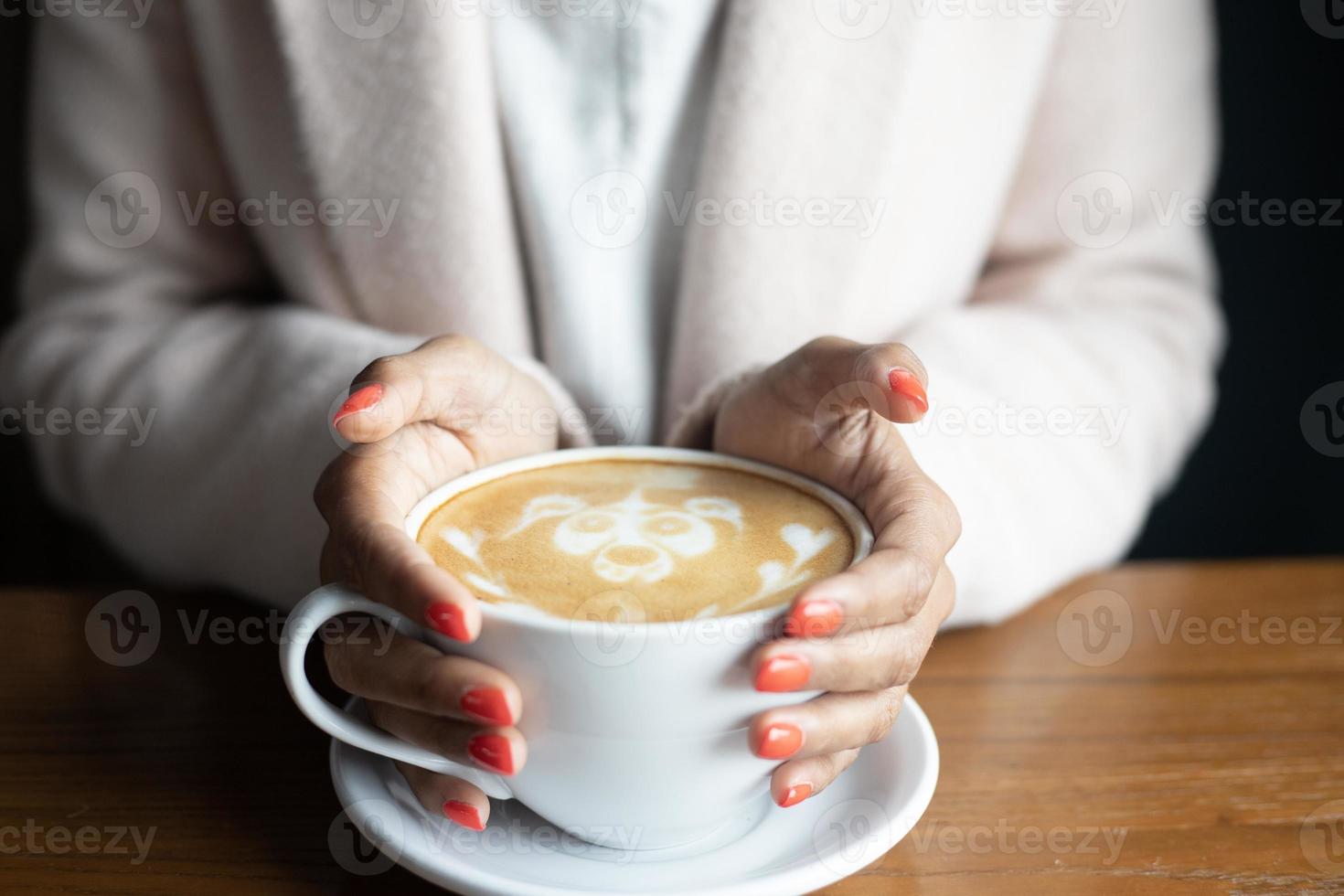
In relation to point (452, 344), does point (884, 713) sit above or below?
below

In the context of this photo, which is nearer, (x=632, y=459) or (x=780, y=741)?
(x=780, y=741)

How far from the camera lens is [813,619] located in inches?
17.7

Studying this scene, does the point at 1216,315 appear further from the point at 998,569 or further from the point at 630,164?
the point at 630,164

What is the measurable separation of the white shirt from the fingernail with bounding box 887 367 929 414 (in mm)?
367

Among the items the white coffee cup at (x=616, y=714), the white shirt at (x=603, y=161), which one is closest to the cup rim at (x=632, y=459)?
the white coffee cup at (x=616, y=714)

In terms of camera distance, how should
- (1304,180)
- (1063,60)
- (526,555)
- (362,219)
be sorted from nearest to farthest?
(526,555) < (362,219) < (1063,60) < (1304,180)

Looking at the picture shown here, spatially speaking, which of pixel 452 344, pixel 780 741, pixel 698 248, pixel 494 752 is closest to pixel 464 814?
pixel 494 752

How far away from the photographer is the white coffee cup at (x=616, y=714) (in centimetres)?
44

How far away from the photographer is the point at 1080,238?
102 centimetres

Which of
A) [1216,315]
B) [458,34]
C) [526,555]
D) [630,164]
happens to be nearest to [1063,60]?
[1216,315]

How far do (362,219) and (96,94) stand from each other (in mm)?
284

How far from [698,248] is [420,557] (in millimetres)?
441

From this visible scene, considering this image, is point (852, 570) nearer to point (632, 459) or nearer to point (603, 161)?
point (632, 459)

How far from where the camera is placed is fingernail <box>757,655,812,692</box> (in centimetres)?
44
